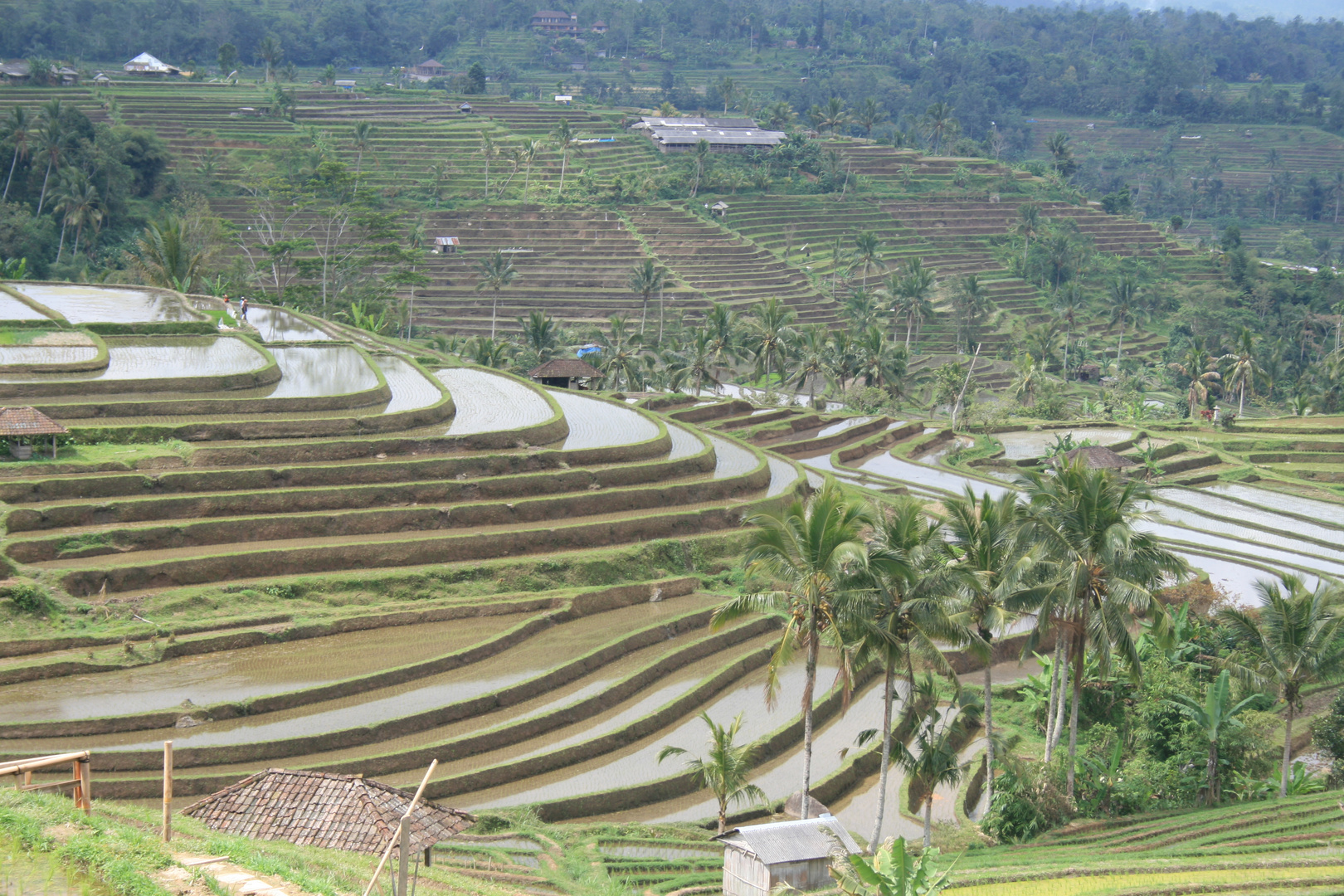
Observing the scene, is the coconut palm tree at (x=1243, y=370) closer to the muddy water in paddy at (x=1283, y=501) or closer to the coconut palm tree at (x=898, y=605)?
the muddy water in paddy at (x=1283, y=501)

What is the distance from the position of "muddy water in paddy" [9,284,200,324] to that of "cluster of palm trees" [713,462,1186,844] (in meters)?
26.1

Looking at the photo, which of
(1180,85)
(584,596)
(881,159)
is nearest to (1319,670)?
(584,596)

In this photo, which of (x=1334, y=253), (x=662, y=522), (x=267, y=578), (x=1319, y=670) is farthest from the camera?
(x=1334, y=253)

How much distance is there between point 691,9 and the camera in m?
140

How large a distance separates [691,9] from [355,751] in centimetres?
13260

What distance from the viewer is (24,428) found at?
25.0 meters

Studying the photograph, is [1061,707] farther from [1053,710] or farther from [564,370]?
[564,370]

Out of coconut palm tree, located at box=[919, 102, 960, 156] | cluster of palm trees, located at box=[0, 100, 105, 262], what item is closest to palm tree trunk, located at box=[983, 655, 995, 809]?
cluster of palm trees, located at box=[0, 100, 105, 262]

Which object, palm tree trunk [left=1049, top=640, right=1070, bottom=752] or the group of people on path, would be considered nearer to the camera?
palm tree trunk [left=1049, top=640, right=1070, bottom=752]

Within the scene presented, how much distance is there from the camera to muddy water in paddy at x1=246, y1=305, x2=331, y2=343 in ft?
130

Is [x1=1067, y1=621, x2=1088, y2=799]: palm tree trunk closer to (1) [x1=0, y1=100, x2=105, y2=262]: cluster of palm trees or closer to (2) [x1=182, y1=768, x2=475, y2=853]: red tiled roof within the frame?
(2) [x1=182, y1=768, x2=475, y2=853]: red tiled roof

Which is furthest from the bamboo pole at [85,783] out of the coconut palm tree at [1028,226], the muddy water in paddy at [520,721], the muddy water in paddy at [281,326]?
the coconut palm tree at [1028,226]

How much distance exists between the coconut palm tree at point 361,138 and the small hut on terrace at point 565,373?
104 ft

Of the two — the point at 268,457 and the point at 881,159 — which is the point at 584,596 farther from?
the point at 881,159
